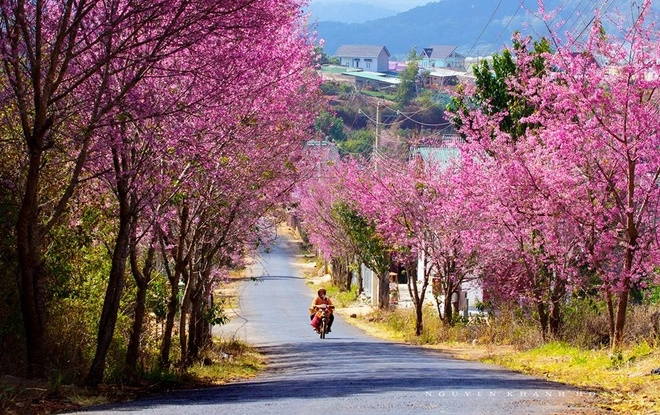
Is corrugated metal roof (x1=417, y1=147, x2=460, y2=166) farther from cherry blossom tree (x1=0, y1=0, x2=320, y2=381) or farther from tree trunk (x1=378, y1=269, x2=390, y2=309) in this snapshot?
cherry blossom tree (x1=0, y1=0, x2=320, y2=381)

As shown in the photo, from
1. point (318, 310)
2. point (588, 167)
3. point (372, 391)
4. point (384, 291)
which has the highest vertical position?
point (588, 167)

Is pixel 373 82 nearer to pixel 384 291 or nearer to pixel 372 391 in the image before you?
pixel 384 291

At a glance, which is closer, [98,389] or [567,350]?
[98,389]

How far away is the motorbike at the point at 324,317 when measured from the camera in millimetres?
33719

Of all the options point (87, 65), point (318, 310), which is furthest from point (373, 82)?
point (87, 65)

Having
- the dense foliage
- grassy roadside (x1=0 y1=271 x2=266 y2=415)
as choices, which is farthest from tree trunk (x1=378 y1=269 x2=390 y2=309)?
grassy roadside (x1=0 y1=271 x2=266 y2=415)

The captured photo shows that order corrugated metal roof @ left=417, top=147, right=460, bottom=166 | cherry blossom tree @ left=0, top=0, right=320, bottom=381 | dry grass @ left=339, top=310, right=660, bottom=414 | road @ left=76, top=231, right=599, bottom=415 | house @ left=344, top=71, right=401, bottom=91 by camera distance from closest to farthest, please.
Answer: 1. road @ left=76, top=231, right=599, bottom=415
2. cherry blossom tree @ left=0, top=0, right=320, bottom=381
3. dry grass @ left=339, top=310, right=660, bottom=414
4. corrugated metal roof @ left=417, top=147, right=460, bottom=166
5. house @ left=344, top=71, right=401, bottom=91

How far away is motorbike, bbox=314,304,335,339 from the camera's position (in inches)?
1328

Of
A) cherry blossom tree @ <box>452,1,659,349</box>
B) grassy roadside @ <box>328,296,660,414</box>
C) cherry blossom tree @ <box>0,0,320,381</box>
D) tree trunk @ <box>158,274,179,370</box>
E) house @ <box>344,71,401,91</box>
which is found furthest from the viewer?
house @ <box>344,71,401,91</box>

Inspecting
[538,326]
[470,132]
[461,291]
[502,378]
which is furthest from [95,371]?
[461,291]

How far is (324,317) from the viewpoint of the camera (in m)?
34.3

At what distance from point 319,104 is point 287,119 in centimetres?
166

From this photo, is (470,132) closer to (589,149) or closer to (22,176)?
(589,149)

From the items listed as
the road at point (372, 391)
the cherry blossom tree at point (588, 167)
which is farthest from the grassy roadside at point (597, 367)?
the cherry blossom tree at point (588, 167)
